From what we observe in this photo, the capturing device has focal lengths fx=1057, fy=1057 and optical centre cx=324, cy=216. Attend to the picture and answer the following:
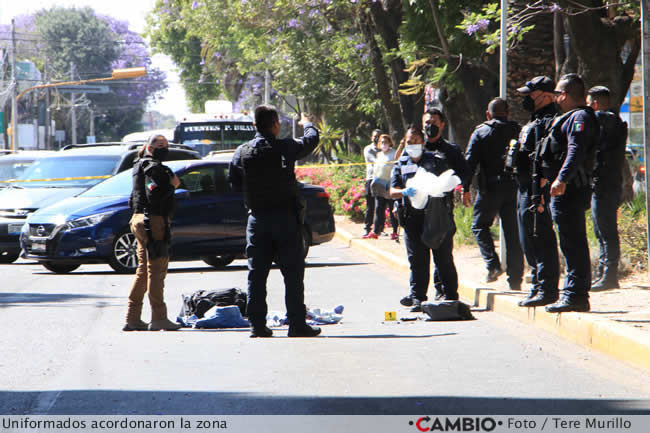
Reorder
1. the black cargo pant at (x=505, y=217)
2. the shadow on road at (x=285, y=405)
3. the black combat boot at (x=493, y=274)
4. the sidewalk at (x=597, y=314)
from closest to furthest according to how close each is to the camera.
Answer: the shadow on road at (x=285, y=405), the sidewalk at (x=597, y=314), the black cargo pant at (x=505, y=217), the black combat boot at (x=493, y=274)

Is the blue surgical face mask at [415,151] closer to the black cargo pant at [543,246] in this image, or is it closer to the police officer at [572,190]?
the black cargo pant at [543,246]

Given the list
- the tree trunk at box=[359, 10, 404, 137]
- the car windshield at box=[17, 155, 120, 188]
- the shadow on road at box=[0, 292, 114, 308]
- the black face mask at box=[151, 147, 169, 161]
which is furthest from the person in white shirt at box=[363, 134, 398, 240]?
the black face mask at box=[151, 147, 169, 161]

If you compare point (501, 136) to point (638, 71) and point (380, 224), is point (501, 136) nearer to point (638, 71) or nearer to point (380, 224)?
point (380, 224)

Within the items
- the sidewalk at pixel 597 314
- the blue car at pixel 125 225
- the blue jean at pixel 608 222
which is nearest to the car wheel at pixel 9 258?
the blue car at pixel 125 225

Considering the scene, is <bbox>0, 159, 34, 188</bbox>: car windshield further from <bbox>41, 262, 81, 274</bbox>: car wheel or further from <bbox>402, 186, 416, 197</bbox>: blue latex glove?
<bbox>402, 186, 416, 197</bbox>: blue latex glove

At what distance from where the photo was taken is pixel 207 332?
8984mm

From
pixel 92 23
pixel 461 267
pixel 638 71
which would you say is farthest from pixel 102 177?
pixel 92 23

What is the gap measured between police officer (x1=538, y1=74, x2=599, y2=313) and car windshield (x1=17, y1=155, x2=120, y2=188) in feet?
33.1

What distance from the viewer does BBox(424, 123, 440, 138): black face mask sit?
975 cm

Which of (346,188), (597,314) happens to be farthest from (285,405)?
(346,188)

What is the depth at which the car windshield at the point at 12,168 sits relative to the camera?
60.5 ft

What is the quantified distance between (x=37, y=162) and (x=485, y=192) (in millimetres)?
9753

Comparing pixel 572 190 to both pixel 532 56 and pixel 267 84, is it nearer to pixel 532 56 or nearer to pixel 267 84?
pixel 532 56

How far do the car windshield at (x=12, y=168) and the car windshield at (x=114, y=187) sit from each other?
3969 millimetres
